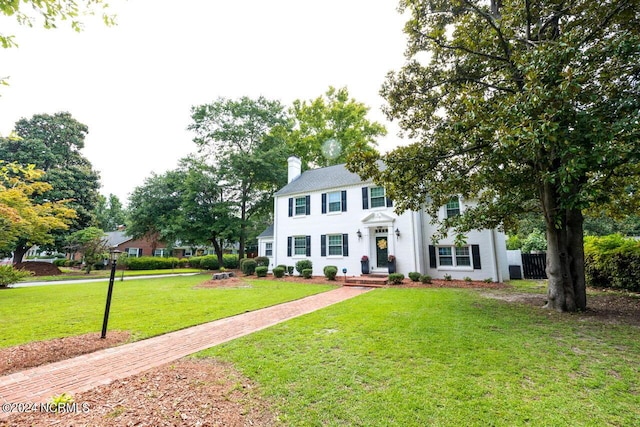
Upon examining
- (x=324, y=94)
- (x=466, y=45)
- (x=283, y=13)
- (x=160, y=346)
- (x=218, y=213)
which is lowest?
(x=160, y=346)

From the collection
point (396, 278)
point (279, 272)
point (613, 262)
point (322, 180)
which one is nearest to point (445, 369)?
point (396, 278)

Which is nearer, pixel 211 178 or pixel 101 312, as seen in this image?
pixel 101 312

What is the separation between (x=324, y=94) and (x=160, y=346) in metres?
29.8

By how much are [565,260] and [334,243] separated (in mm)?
10875

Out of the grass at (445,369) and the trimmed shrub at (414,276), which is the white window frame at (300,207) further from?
the grass at (445,369)

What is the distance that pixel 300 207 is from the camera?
1817 centimetres

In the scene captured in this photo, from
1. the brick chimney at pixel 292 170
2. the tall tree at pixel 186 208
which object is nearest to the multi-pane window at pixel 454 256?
the brick chimney at pixel 292 170

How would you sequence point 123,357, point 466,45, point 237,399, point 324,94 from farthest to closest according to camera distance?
point 324,94 → point 466,45 → point 123,357 → point 237,399

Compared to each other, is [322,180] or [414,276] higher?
[322,180]

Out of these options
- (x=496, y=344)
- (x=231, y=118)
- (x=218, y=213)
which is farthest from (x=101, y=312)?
(x=231, y=118)

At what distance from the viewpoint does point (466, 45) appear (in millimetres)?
7574

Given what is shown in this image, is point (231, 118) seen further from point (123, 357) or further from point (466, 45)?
point (123, 357)

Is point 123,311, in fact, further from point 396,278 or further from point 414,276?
point 414,276

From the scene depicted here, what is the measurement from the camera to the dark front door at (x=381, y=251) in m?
15.0
